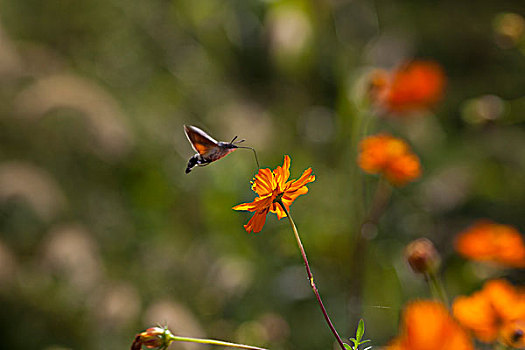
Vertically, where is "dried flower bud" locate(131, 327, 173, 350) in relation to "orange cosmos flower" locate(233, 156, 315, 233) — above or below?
below

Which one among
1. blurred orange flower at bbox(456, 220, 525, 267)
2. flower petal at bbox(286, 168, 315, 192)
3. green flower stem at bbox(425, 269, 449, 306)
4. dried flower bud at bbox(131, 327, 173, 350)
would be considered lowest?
dried flower bud at bbox(131, 327, 173, 350)

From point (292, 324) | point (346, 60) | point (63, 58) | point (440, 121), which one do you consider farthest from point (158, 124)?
point (440, 121)

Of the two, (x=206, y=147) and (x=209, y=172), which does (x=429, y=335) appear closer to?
(x=206, y=147)

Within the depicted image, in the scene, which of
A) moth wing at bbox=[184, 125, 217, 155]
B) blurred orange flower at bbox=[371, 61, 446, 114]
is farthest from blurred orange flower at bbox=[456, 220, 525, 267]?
moth wing at bbox=[184, 125, 217, 155]

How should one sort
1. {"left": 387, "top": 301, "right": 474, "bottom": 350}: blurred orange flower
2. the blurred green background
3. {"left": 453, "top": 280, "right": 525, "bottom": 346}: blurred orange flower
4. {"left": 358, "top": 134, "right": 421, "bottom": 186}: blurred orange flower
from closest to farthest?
{"left": 387, "top": 301, "right": 474, "bottom": 350}: blurred orange flower, {"left": 453, "top": 280, "right": 525, "bottom": 346}: blurred orange flower, {"left": 358, "top": 134, "right": 421, "bottom": 186}: blurred orange flower, the blurred green background

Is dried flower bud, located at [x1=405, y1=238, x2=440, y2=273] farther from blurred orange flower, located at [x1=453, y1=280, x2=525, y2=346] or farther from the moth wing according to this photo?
the moth wing

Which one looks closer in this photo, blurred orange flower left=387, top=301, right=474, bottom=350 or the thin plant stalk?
blurred orange flower left=387, top=301, right=474, bottom=350
